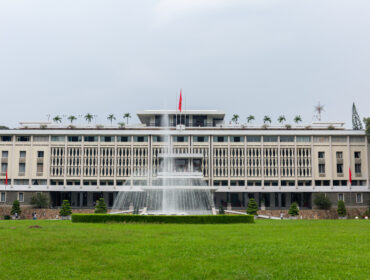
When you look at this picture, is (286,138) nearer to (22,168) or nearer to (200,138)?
(200,138)

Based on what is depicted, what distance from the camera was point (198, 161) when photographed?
73812 mm

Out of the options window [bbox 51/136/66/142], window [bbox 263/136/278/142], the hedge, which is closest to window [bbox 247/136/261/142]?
window [bbox 263/136/278/142]

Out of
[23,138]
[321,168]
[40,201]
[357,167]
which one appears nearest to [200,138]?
[321,168]

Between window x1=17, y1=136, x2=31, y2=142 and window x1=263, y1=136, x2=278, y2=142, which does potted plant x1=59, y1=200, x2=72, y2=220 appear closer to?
window x1=17, y1=136, x2=31, y2=142

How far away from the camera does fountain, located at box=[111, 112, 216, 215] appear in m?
55.3

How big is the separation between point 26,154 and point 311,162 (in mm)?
49264

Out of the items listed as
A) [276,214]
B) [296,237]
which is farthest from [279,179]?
[296,237]

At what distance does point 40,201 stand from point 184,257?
5851 cm

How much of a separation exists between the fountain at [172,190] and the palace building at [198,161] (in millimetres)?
570

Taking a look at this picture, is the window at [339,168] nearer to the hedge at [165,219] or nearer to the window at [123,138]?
the window at [123,138]

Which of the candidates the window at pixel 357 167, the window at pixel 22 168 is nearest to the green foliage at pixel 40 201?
the window at pixel 22 168

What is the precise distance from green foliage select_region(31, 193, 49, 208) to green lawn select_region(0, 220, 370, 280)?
1989 inches

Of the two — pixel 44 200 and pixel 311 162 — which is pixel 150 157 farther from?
pixel 311 162

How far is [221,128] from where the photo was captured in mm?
76188
